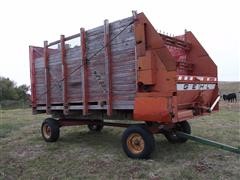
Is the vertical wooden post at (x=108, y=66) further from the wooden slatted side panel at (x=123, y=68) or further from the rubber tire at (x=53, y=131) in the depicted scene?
the rubber tire at (x=53, y=131)

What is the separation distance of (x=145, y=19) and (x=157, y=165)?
2.89 meters

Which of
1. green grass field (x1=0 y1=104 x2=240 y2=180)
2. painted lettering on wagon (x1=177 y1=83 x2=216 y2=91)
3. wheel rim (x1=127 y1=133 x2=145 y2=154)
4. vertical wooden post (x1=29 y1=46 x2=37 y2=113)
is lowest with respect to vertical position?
green grass field (x1=0 y1=104 x2=240 y2=180)

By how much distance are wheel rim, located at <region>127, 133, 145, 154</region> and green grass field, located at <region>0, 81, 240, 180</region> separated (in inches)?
9.5

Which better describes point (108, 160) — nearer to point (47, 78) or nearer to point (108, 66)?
point (108, 66)

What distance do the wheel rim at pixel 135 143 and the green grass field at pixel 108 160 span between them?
0.79ft

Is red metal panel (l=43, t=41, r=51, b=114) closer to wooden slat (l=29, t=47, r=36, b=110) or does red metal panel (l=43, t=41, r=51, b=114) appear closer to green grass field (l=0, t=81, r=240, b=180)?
wooden slat (l=29, t=47, r=36, b=110)

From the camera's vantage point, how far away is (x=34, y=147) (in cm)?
836

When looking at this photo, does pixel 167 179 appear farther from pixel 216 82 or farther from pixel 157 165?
pixel 216 82

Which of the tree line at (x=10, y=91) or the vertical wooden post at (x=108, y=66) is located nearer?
the vertical wooden post at (x=108, y=66)

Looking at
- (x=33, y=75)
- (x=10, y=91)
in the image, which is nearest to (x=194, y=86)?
(x=33, y=75)

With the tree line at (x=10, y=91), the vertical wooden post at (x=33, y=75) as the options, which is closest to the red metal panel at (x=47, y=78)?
the vertical wooden post at (x=33, y=75)

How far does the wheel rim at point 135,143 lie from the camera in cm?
648

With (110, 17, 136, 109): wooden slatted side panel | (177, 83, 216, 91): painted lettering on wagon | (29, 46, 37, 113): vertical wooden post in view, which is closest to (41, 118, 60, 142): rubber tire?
(29, 46, 37, 113): vertical wooden post

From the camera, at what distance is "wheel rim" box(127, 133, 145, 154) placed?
21.3 feet
